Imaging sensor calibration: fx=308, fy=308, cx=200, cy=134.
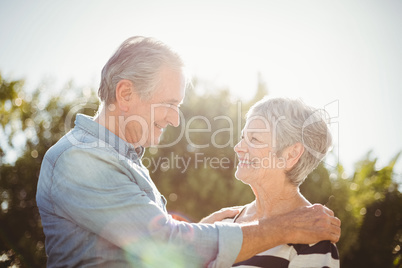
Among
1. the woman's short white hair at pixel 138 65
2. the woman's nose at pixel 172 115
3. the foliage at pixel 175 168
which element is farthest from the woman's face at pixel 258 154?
the foliage at pixel 175 168

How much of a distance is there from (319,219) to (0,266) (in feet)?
23.4

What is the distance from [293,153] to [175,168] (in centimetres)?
413

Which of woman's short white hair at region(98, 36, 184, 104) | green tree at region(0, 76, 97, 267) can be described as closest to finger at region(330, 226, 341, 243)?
woman's short white hair at region(98, 36, 184, 104)

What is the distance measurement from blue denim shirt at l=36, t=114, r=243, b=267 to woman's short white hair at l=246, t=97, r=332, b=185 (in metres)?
1.17

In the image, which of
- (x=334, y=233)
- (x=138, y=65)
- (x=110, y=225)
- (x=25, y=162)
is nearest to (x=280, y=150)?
(x=334, y=233)

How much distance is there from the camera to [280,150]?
279cm

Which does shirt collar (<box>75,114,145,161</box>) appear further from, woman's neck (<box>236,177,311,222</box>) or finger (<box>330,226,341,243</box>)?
finger (<box>330,226,341,243</box>)

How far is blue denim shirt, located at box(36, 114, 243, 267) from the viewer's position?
1.74 meters

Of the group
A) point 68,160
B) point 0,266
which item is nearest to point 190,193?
point 0,266

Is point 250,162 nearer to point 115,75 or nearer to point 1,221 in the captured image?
point 115,75

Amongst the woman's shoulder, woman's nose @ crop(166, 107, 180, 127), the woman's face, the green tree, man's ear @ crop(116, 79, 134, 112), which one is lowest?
the green tree

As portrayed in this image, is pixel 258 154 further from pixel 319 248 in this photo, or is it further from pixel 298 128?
pixel 319 248

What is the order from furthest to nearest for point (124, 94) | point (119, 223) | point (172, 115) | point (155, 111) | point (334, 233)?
1. point (172, 115)
2. point (155, 111)
3. point (124, 94)
4. point (334, 233)
5. point (119, 223)

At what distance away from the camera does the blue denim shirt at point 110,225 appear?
68.6 inches
